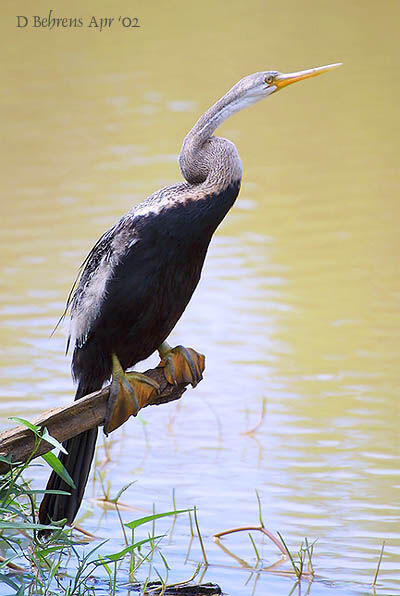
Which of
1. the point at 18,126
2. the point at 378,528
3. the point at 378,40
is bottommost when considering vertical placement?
the point at 378,528

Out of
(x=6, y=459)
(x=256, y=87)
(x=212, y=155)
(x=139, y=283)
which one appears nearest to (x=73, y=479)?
(x=6, y=459)

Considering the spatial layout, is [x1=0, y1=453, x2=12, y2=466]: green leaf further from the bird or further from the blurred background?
the blurred background

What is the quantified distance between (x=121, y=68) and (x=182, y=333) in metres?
5.84

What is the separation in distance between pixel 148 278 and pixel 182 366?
339mm

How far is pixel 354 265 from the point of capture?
234 inches

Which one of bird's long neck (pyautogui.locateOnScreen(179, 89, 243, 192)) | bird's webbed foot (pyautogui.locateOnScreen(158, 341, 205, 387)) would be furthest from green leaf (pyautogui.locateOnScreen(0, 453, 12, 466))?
bird's long neck (pyautogui.locateOnScreen(179, 89, 243, 192))

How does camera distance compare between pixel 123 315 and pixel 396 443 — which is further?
pixel 396 443

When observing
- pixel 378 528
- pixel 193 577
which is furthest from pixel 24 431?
pixel 378 528

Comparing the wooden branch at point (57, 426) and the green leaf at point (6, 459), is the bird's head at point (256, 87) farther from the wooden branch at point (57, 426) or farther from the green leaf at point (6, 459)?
the green leaf at point (6, 459)

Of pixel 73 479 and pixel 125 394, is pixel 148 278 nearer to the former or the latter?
pixel 125 394

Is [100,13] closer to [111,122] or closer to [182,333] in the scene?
[111,122]

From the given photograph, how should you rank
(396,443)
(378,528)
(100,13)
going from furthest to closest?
(100,13) < (396,443) < (378,528)

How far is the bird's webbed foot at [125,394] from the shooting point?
8.73 feet

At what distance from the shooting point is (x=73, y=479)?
9.26 ft
